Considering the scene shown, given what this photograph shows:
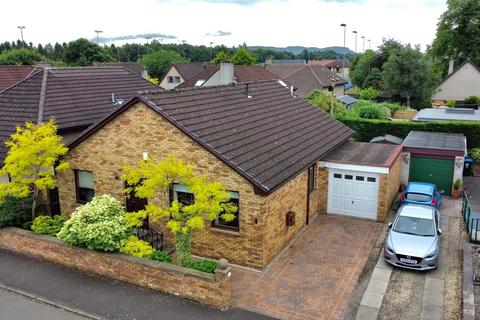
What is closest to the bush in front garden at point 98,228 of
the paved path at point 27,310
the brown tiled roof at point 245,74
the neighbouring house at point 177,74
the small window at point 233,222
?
the paved path at point 27,310

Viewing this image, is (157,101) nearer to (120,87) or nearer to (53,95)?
(53,95)

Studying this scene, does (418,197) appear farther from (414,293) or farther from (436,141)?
(436,141)

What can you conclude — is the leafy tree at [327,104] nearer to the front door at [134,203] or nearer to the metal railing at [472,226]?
the metal railing at [472,226]

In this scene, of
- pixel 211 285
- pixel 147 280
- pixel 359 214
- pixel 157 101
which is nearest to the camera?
pixel 211 285

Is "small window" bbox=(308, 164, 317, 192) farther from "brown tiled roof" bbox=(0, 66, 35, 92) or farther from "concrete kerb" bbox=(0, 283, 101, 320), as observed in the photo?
"brown tiled roof" bbox=(0, 66, 35, 92)


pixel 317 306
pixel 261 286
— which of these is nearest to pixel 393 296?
pixel 317 306

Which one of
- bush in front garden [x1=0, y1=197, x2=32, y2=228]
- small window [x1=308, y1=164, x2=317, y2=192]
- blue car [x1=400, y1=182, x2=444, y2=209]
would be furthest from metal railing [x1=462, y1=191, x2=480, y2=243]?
bush in front garden [x1=0, y1=197, x2=32, y2=228]
